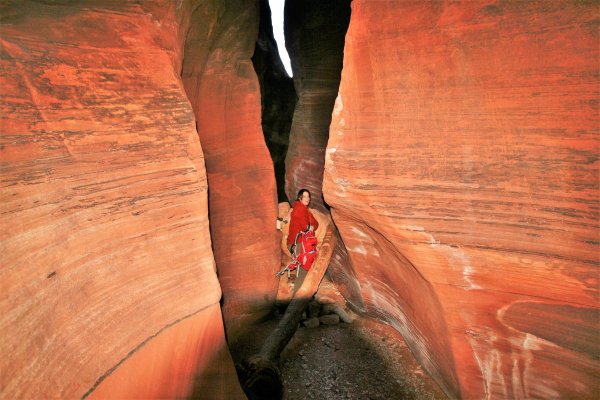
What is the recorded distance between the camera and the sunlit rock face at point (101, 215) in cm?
203

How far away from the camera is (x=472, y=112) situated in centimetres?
298

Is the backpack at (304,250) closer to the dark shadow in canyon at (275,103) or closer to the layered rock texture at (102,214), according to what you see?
the layered rock texture at (102,214)

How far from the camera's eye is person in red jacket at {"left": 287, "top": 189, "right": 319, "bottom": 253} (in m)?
5.80

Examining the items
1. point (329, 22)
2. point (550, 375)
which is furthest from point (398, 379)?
point (329, 22)

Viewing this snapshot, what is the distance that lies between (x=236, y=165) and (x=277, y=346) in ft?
9.20

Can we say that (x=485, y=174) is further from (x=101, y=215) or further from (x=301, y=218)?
(x=301, y=218)

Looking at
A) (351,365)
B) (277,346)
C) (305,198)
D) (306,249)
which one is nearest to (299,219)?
(305,198)

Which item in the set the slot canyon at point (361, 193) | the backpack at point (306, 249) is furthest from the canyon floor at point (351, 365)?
the backpack at point (306, 249)

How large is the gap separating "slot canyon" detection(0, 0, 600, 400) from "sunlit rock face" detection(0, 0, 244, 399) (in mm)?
11

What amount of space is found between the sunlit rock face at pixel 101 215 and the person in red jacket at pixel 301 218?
270cm

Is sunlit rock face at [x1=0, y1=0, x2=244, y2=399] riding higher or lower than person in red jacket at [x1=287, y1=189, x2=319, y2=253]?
higher

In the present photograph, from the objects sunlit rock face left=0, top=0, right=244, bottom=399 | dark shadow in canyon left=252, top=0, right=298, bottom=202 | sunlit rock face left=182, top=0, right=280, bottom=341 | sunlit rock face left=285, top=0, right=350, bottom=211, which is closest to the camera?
sunlit rock face left=0, top=0, right=244, bottom=399

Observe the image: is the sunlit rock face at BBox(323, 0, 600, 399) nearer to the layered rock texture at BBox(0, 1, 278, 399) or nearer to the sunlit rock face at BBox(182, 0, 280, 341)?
the layered rock texture at BBox(0, 1, 278, 399)

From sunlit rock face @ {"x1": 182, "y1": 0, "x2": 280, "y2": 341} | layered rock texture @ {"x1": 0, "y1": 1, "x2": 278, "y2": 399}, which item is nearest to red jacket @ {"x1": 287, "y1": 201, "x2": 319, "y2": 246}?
sunlit rock face @ {"x1": 182, "y1": 0, "x2": 280, "y2": 341}
